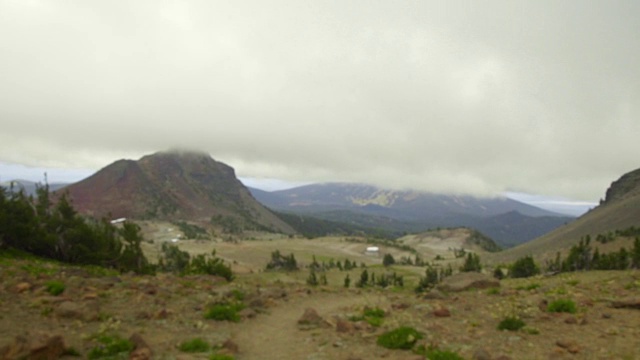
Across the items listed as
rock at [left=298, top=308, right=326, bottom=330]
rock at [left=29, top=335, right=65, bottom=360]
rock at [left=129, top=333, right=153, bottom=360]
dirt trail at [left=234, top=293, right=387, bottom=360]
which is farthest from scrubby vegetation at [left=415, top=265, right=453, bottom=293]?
rock at [left=29, top=335, right=65, bottom=360]

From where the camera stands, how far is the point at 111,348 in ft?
33.5

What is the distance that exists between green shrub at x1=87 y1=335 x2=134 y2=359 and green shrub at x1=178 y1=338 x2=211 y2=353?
1.37m

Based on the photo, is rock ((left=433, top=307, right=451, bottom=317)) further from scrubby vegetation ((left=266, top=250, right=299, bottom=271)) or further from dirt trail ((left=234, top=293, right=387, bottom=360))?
scrubby vegetation ((left=266, top=250, right=299, bottom=271))

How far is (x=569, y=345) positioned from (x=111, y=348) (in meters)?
12.3

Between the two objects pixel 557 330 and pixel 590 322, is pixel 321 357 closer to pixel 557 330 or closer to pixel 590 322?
pixel 557 330

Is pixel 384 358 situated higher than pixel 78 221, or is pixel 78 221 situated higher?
pixel 78 221

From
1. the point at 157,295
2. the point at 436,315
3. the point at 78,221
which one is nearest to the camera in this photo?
the point at 436,315

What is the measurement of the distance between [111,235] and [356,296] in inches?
1378

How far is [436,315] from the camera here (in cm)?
1474

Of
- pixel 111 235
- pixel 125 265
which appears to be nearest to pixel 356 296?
pixel 125 265

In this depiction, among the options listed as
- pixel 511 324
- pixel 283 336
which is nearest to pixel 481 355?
pixel 511 324

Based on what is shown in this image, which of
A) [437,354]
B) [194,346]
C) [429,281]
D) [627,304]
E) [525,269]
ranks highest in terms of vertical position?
[627,304]

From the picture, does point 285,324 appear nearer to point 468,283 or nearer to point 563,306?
point 563,306

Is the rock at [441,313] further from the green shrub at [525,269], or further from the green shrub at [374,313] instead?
the green shrub at [525,269]
